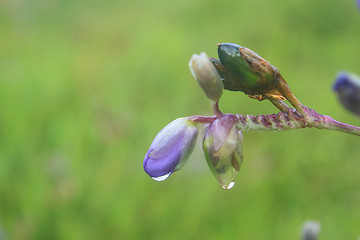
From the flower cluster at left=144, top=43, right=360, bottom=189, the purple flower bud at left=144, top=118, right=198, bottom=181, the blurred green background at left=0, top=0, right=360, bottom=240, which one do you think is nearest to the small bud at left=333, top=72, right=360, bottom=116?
the flower cluster at left=144, top=43, right=360, bottom=189

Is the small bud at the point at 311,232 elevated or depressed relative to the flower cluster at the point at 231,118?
depressed

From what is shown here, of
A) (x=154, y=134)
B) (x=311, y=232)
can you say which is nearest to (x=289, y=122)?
(x=311, y=232)

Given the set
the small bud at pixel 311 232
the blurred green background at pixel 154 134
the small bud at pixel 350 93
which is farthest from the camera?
the blurred green background at pixel 154 134

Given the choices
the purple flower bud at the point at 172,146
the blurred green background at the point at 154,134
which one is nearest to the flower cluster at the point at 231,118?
the purple flower bud at the point at 172,146

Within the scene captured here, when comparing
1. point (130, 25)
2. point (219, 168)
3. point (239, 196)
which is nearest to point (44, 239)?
point (239, 196)

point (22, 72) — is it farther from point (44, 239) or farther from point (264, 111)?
point (44, 239)

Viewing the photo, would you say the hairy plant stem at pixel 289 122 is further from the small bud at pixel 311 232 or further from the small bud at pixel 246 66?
the small bud at pixel 311 232
